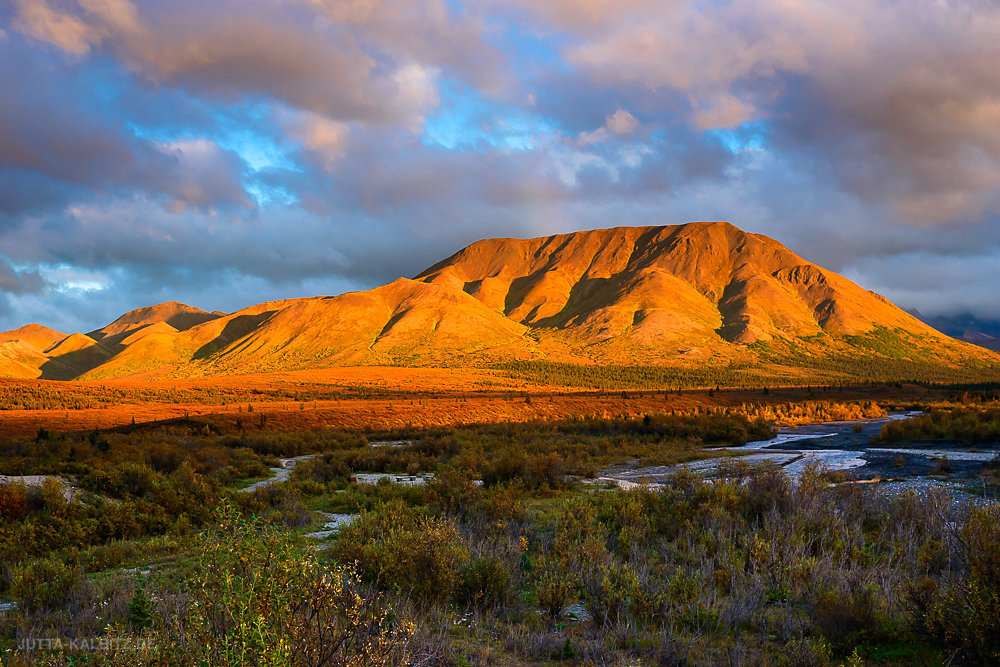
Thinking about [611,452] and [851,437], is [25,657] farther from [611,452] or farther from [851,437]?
[851,437]

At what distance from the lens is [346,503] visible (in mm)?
14125

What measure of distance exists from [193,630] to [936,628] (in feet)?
21.2

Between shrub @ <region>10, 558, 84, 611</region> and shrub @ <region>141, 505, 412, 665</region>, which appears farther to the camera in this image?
shrub @ <region>10, 558, 84, 611</region>

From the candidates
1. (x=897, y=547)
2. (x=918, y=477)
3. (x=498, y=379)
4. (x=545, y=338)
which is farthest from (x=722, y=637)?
(x=545, y=338)

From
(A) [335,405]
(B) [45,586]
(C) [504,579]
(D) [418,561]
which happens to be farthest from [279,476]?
(A) [335,405]

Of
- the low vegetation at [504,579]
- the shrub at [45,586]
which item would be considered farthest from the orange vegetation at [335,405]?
the shrub at [45,586]

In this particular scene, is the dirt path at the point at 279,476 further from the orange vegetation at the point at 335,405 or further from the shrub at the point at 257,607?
the shrub at the point at 257,607

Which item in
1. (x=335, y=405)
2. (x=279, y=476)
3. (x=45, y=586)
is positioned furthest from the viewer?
(x=335, y=405)

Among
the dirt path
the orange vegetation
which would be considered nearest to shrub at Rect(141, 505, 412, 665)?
the dirt path

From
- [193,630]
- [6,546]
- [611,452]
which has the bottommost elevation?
[611,452]

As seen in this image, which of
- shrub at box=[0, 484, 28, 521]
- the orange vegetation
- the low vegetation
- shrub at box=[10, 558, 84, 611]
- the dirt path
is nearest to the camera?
the low vegetation

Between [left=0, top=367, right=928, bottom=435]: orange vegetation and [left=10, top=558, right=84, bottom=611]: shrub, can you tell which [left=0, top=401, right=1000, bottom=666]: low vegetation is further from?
[left=0, top=367, right=928, bottom=435]: orange vegetation

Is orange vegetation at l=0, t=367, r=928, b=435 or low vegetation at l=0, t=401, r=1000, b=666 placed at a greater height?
low vegetation at l=0, t=401, r=1000, b=666

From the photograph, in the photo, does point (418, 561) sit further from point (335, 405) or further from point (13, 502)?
point (335, 405)
